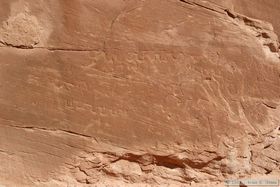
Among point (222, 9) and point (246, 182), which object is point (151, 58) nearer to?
point (222, 9)

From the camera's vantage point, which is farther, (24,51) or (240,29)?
(240,29)

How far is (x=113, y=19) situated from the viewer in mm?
1768

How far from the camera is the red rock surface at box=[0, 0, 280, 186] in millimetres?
1737

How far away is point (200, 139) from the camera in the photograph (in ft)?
5.98

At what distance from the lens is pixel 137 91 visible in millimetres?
1781

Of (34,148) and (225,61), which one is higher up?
(225,61)

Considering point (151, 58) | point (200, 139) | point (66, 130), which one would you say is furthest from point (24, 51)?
point (200, 139)

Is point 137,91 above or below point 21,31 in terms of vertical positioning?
below

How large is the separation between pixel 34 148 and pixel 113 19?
1.96 feet

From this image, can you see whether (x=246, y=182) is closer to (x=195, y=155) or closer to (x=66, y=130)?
(x=195, y=155)

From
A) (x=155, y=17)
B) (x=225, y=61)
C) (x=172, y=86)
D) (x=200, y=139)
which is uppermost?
(x=155, y=17)

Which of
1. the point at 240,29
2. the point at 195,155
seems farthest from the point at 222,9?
the point at 195,155

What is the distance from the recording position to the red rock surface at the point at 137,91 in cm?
174

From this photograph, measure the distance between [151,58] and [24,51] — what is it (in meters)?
0.50
